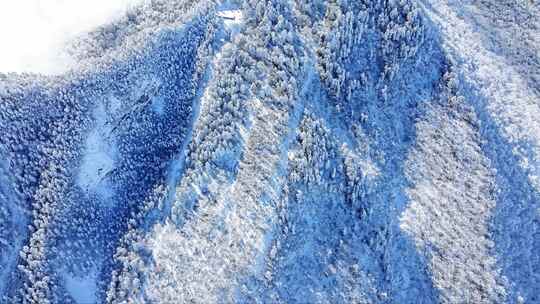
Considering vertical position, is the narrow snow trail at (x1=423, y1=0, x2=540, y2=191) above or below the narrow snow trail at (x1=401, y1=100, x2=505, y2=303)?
above

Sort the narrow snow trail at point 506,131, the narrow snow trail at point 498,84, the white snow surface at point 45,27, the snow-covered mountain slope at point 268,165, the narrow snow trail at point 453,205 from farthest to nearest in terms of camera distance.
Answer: the white snow surface at point 45,27
the narrow snow trail at point 498,84
the narrow snow trail at point 506,131
the narrow snow trail at point 453,205
the snow-covered mountain slope at point 268,165

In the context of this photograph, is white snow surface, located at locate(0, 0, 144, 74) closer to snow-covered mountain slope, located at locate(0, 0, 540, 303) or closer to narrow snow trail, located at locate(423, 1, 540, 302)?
snow-covered mountain slope, located at locate(0, 0, 540, 303)

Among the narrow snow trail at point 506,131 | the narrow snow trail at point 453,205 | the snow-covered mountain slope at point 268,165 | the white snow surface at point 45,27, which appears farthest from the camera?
the white snow surface at point 45,27

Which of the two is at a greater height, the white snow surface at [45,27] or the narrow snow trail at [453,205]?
the white snow surface at [45,27]

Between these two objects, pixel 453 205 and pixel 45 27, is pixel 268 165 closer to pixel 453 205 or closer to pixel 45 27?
pixel 453 205

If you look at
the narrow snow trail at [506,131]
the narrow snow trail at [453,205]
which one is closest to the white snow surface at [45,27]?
the narrow snow trail at [453,205]

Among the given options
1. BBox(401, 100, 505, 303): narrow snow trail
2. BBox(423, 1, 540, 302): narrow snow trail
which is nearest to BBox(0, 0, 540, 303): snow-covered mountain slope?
BBox(401, 100, 505, 303): narrow snow trail

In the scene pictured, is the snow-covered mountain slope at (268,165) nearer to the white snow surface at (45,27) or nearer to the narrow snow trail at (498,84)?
the narrow snow trail at (498,84)
